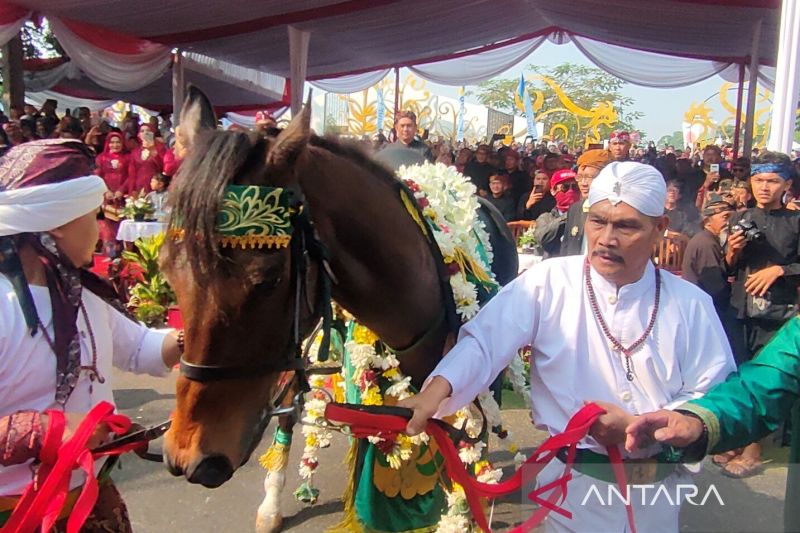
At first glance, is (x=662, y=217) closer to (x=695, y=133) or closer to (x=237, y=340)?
(x=237, y=340)

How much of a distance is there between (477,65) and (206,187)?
14.8 meters

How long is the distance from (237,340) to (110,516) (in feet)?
2.70

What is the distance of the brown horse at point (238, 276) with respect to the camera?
1.61m

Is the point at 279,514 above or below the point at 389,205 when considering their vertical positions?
below

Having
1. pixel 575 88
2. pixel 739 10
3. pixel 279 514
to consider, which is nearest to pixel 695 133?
pixel 739 10

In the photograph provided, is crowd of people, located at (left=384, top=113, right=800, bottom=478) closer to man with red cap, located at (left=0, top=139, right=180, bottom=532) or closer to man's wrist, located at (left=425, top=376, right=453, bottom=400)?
man's wrist, located at (left=425, top=376, right=453, bottom=400)

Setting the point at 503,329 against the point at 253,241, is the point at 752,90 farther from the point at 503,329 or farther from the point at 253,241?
the point at 253,241

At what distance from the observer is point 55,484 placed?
1580mm

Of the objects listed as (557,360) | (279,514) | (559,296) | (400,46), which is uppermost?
(400,46)

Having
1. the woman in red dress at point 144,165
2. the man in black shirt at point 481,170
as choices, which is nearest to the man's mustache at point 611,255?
the man in black shirt at point 481,170

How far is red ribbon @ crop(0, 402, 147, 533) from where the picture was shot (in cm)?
158

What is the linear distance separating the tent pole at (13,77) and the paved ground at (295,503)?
36.7 feet

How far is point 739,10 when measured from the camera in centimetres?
1026

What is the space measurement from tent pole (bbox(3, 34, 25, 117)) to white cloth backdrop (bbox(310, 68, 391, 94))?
685 centimetres
